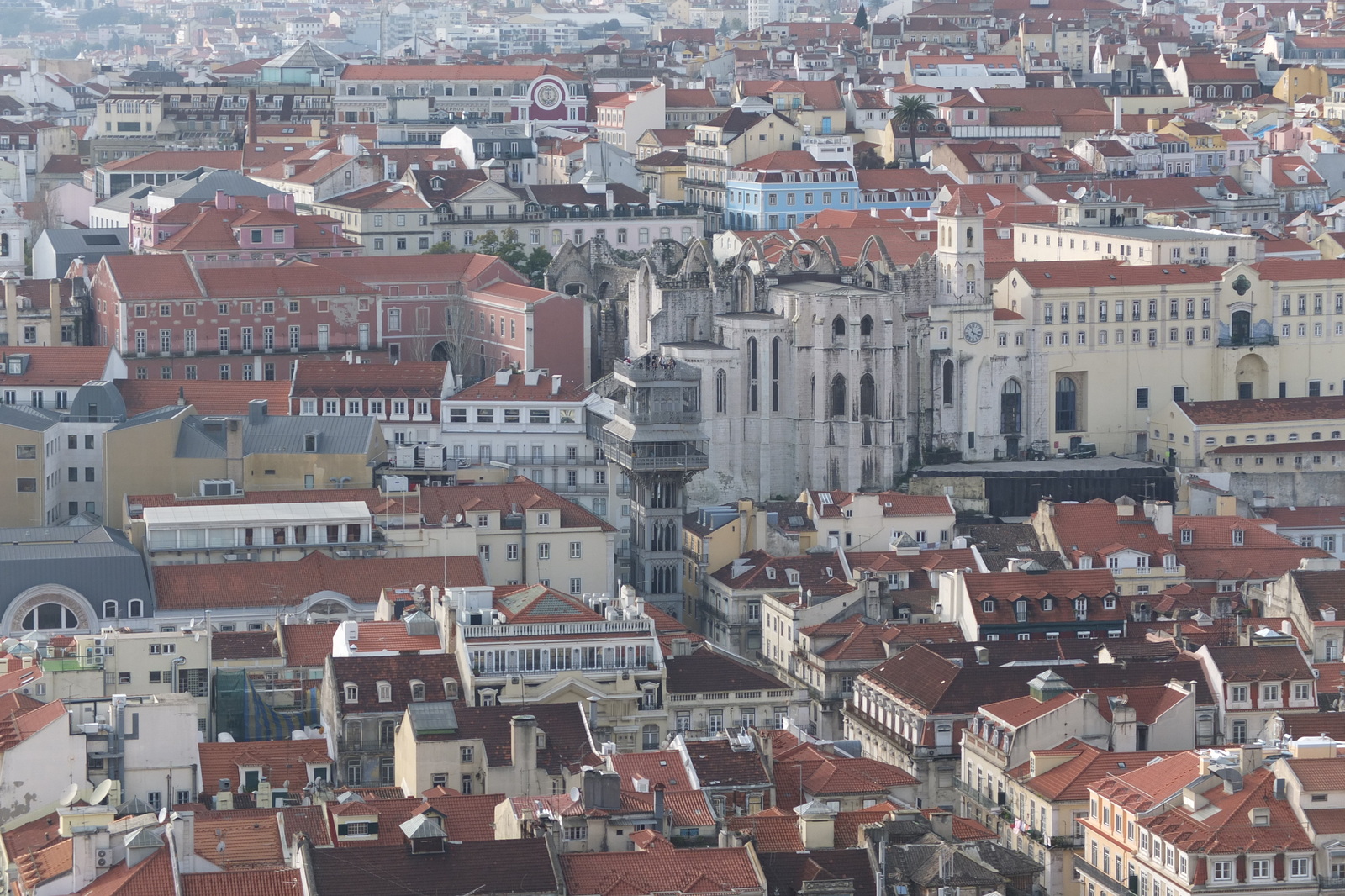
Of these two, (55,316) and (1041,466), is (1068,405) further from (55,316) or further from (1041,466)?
(55,316)

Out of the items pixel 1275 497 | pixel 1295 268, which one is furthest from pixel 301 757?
pixel 1295 268

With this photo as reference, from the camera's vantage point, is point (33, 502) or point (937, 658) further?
point (33, 502)

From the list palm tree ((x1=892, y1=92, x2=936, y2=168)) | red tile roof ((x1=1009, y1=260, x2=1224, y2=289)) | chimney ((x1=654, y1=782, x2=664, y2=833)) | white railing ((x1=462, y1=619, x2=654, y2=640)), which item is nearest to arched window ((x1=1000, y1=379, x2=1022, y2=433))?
red tile roof ((x1=1009, y1=260, x2=1224, y2=289))

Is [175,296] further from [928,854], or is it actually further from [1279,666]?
[928,854]

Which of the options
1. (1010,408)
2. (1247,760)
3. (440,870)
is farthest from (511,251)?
(440,870)

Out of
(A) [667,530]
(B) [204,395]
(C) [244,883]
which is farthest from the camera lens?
(B) [204,395]

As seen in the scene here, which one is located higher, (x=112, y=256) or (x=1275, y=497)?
(x=112, y=256)

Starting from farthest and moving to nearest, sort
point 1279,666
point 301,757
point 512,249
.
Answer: point 512,249 → point 1279,666 → point 301,757

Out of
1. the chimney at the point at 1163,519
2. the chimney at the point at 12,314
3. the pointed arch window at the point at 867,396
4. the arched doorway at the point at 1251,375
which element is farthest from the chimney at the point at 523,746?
the arched doorway at the point at 1251,375
